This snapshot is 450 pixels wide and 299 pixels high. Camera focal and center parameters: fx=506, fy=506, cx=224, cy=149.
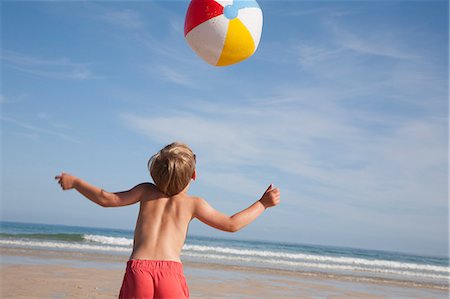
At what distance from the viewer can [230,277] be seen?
1104cm

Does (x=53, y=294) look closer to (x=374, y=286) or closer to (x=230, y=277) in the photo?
(x=230, y=277)

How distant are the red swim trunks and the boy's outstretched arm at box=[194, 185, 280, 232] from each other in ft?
1.31

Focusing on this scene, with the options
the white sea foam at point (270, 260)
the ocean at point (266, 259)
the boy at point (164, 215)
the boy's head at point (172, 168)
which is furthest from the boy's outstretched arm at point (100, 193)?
the white sea foam at point (270, 260)

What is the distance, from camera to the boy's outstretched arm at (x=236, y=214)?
335cm

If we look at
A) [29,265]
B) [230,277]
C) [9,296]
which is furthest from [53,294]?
[230,277]

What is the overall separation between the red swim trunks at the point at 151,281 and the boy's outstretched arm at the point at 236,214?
400 mm

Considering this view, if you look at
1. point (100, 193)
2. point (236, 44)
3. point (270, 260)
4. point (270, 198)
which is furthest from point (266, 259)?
point (100, 193)

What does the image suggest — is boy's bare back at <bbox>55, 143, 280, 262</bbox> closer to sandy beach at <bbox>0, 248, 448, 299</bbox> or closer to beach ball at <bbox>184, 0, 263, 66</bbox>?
beach ball at <bbox>184, 0, 263, 66</bbox>

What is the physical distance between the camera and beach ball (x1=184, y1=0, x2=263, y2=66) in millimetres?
4957

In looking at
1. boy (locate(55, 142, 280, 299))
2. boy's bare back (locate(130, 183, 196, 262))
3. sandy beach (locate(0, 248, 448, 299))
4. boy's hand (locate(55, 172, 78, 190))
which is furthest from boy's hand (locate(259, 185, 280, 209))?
sandy beach (locate(0, 248, 448, 299))

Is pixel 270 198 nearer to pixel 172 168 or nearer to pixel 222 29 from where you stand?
pixel 172 168

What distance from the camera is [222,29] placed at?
4.95 metres

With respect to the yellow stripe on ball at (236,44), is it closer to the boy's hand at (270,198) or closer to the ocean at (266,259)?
the boy's hand at (270,198)

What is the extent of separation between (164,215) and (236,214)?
487mm
